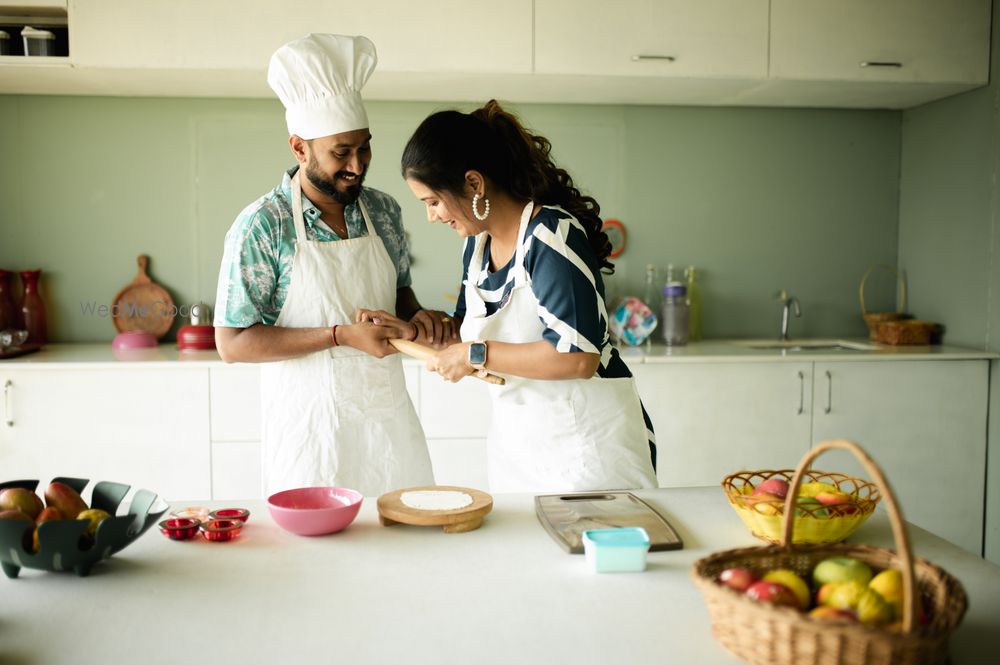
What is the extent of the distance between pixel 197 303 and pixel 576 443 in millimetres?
2291

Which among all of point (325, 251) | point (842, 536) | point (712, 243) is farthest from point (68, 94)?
point (842, 536)

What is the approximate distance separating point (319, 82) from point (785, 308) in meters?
2.60

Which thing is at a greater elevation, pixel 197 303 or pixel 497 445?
pixel 197 303

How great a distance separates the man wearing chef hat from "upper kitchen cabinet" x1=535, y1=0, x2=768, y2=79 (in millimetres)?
1284

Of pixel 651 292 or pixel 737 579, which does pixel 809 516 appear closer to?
pixel 737 579

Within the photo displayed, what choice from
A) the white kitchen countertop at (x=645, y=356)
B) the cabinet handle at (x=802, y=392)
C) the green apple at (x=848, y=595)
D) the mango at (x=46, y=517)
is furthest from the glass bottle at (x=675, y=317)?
the mango at (x=46, y=517)

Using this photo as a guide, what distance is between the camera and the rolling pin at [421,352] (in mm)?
1758

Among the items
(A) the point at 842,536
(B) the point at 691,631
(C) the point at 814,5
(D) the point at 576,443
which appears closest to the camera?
(B) the point at 691,631

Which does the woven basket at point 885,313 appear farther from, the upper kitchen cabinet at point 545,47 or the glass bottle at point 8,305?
the glass bottle at point 8,305

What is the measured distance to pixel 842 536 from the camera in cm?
137

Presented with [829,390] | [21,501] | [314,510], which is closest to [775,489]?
[314,510]

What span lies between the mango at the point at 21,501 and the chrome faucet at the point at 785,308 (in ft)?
10.7

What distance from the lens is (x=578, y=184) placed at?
3725mm

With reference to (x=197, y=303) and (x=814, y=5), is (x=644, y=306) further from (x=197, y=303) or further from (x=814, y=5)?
(x=197, y=303)
